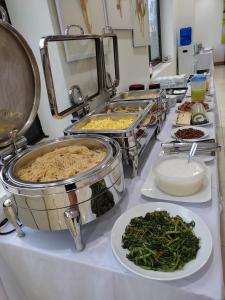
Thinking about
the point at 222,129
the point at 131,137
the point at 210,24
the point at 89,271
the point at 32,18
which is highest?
the point at 210,24

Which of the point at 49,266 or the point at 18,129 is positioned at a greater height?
the point at 18,129

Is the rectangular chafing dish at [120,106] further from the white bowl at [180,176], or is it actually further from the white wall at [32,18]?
the white bowl at [180,176]

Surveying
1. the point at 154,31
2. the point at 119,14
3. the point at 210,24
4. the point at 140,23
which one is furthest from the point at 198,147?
the point at 210,24

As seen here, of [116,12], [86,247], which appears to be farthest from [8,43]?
[116,12]

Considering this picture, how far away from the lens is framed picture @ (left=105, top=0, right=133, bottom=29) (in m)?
1.45

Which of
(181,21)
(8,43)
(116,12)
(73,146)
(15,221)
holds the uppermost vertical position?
(181,21)

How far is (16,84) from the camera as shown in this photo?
28.0 inches

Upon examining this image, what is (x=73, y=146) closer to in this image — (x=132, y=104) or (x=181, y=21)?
(x=132, y=104)

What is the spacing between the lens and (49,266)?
0.57 m

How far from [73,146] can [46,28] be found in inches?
22.0

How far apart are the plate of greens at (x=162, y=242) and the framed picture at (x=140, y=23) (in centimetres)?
171

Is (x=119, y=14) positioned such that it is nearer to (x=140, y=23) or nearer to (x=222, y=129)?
(x=140, y=23)

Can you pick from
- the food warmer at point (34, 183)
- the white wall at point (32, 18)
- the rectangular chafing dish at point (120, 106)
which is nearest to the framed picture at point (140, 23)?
the rectangular chafing dish at point (120, 106)

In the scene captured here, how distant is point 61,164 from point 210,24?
26.9 feet
